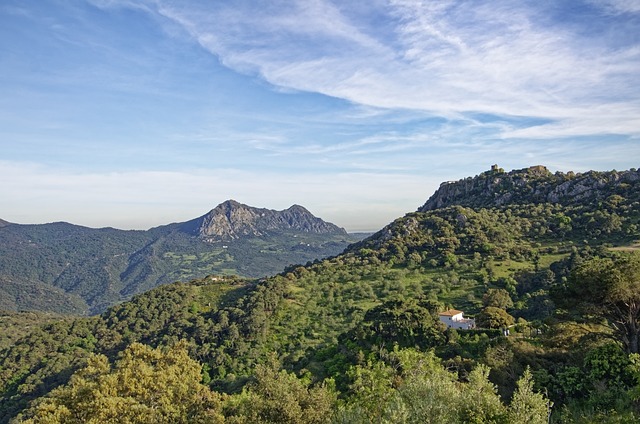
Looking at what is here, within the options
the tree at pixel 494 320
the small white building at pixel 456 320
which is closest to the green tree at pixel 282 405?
the tree at pixel 494 320

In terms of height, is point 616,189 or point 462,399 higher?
point 616,189

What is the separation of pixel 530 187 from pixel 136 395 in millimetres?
145258

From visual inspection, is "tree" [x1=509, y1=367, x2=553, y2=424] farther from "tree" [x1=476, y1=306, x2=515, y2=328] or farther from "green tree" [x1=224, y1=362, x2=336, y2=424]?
"tree" [x1=476, y1=306, x2=515, y2=328]

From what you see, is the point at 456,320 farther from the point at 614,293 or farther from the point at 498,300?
the point at 614,293

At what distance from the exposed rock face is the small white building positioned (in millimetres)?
80708

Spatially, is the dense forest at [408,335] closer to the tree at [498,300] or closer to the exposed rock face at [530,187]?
the tree at [498,300]

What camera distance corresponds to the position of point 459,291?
3201 inches

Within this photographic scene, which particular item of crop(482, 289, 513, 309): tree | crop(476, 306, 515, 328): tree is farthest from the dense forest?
crop(482, 289, 513, 309): tree

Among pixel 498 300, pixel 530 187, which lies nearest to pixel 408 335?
pixel 498 300

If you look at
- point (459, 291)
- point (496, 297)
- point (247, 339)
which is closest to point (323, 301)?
point (247, 339)

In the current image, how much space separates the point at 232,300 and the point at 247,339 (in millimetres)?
26343

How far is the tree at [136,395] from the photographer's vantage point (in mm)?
23547

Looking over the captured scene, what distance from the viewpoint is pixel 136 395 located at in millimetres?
26031

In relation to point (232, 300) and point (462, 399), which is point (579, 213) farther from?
point (462, 399)
